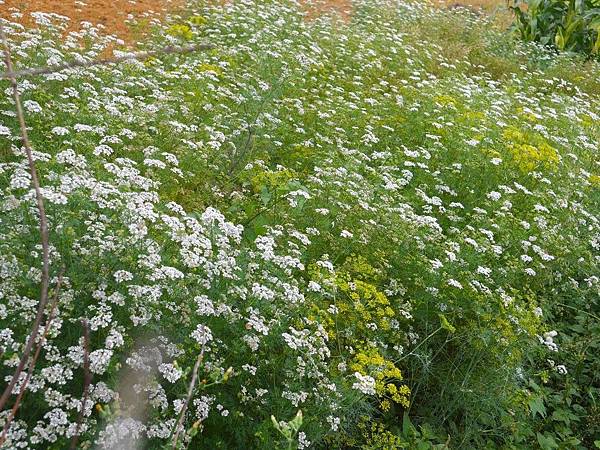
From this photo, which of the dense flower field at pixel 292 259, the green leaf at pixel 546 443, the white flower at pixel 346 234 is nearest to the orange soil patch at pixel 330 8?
the dense flower field at pixel 292 259

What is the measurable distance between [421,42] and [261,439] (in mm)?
9706

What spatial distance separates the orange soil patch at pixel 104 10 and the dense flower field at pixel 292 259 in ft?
4.68

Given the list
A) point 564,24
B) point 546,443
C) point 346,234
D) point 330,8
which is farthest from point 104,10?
point 564,24

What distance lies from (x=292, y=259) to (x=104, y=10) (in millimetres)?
8159

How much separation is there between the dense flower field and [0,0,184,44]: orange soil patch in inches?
56.2

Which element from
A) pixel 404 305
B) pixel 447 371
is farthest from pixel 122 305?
pixel 447 371

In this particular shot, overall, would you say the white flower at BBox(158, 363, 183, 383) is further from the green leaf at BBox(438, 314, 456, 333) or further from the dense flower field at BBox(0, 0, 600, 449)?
the green leaf at BBox(438, 314, 456, 333)

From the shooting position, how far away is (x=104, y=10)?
1016 centimetres

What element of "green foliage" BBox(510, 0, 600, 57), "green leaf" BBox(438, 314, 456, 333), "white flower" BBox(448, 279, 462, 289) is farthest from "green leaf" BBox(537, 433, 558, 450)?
"green foliage" BBox(510, 0, 600, 57)

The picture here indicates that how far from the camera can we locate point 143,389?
2.76m

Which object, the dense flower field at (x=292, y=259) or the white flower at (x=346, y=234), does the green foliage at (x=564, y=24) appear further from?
the white flower at (x=346, y=234)

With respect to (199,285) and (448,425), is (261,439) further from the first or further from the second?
(448,425)

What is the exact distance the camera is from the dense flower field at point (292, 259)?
2898mm

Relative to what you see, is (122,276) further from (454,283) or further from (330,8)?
(330,8)
